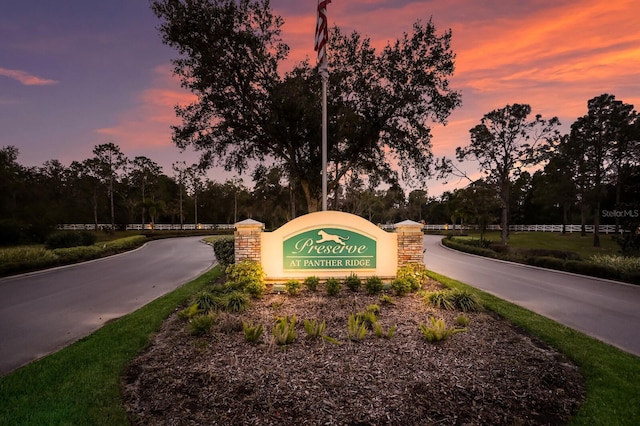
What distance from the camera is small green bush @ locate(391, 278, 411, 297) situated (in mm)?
7633

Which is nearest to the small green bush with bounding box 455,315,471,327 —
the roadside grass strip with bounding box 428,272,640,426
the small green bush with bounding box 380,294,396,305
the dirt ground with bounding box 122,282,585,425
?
the dirt ground with bounding box 122,282,585,425

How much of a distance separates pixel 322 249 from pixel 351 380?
16.8 ft

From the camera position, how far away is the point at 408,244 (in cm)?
880

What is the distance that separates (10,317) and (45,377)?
401 centimetres

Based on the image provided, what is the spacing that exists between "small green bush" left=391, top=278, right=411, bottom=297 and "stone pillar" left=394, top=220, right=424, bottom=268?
1038 mm

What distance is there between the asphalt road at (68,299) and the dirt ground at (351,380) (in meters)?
2.01

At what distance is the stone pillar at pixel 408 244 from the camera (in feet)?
28.8

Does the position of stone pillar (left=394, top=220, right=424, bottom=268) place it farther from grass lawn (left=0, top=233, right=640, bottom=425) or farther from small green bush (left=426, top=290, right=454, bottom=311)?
grass lawn (left=0, top=233, right=640, bottom=425)

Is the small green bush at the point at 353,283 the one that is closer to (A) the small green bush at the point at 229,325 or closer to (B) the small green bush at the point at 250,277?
(B) the small green bush at the point at 250,277

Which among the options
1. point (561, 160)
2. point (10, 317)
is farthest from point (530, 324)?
point (561, 160)

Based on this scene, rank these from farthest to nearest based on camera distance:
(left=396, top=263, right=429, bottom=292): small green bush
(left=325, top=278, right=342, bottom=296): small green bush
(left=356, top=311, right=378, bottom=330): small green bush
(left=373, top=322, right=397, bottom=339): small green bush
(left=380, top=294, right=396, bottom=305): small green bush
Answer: (left=396, top=263, right=429, bottom=292): small green bush, (left=325, top=278, right=342, bottom=296): small green bush, (left=380, top=294, right=396, bottom=305): small green bush, (left=356, top=311, right=378, bottom=330): small green bush, (left=373, top=322, right=397, bottom=339): small green bush

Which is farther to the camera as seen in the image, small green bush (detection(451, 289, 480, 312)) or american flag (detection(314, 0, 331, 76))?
american flag (detection(314, 0, 331, 76))

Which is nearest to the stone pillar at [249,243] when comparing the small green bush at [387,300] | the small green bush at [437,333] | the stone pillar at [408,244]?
the small green bush at [387,300]

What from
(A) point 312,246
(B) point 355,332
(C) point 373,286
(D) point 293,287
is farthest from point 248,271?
(B) point 355,332
